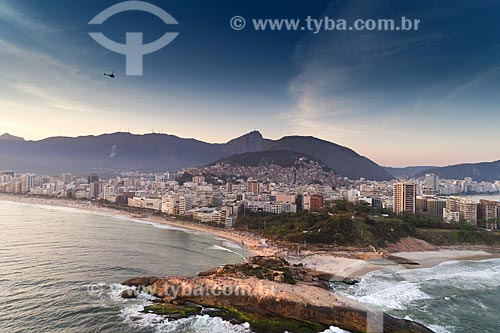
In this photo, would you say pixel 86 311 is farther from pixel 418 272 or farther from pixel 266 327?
pixel 418 272

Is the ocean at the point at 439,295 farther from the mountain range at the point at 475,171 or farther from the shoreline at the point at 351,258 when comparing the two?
the mountain range at the point at 475,171

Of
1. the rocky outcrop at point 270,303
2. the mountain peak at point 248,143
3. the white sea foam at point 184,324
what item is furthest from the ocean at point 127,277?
the mountain peak at point 248,143

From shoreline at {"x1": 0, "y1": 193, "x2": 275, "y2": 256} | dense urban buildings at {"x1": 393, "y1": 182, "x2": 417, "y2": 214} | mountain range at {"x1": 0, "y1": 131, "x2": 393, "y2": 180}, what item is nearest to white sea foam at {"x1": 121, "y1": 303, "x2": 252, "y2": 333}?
shoreline at {"x1": 0, "y1": 193, "x2": 275, "y2": 256}

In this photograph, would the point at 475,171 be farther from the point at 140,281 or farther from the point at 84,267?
the point at 84,267

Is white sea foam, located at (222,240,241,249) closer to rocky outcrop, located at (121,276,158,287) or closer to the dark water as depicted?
the dark water

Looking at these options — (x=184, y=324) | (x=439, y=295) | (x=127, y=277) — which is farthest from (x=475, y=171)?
(x=184, y=324)
